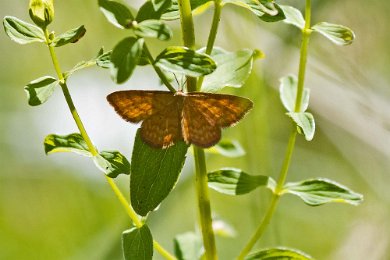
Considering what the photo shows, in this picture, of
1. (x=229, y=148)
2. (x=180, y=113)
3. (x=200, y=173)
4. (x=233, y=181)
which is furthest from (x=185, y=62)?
(x=229, y=148)

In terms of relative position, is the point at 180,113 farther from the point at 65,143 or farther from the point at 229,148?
the point at 229,148

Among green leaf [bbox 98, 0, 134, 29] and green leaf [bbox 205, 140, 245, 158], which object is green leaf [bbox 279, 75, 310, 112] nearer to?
green leaf [bbox 205, 140, 245, 158]

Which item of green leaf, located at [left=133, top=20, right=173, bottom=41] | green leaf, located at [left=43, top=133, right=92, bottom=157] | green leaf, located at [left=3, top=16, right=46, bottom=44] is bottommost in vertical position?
green leaf, located at [left=43, top=133, right=92, bottom=157]

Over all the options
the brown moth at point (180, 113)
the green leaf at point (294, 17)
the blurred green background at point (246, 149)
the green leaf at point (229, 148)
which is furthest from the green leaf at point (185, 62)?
the blurred green background at point (246, 149)

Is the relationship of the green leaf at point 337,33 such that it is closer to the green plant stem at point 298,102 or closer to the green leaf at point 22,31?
the green plant stem at point 298,102

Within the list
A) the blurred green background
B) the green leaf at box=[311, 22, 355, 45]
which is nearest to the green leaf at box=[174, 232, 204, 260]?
the green leaf at box=[311, 22, 355, 45]

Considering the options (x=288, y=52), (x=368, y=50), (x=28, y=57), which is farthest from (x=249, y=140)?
(x=28, y=57)

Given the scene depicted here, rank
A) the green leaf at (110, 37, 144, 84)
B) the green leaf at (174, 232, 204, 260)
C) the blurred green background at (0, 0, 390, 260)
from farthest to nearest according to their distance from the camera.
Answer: the blurred green background at (0, 0, 390, 260) < the green leaf at (174, 232, 204, 260) < the green leaf at (110, 37, 144, 84)
